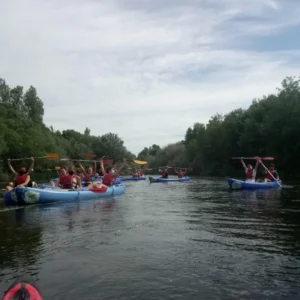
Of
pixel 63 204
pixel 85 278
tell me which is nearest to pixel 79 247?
pixel 85 278

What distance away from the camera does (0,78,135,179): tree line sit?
5166cm

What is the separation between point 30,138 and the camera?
180ft

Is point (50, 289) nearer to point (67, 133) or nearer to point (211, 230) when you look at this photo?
point (211, 230)

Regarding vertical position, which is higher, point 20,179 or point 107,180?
point 20,179

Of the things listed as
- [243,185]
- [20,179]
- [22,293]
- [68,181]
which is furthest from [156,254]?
[243,185]

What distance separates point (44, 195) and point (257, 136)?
39.6 metres

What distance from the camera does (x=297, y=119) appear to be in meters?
43.5

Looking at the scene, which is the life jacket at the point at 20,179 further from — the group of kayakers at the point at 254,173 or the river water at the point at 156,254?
the group of kayakers at the point at 254,173

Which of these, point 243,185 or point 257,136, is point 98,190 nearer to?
point 243,185

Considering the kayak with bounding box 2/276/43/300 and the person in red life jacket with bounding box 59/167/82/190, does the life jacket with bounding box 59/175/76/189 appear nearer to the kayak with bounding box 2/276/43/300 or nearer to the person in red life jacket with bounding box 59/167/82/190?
the person in red life jacket with bounding box 59/167/82/190

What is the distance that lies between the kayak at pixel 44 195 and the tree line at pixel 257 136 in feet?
79.3

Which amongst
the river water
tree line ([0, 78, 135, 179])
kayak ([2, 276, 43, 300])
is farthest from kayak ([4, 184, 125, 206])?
tree line ([0, 78, 135, 179])

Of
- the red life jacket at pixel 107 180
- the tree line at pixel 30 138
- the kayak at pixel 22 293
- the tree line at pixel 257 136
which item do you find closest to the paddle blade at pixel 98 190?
the red life jacket at pixel 107 180

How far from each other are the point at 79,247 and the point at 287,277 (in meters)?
4.24
